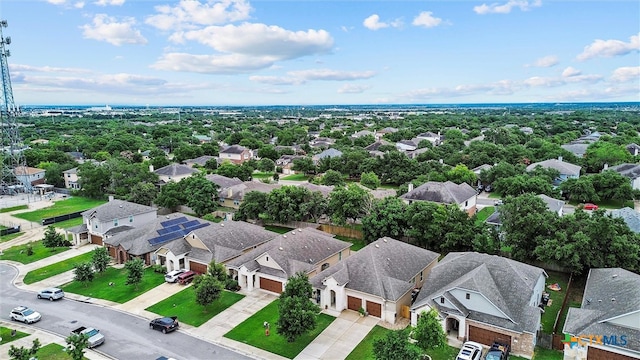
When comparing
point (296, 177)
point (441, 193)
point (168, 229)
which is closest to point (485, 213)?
point (441, 193)

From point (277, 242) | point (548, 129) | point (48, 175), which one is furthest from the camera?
point (548, 129)

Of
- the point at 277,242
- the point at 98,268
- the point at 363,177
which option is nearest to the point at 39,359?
the point at 98,268

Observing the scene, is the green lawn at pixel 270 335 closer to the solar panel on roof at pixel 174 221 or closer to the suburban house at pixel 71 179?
the solar panel on roof at pixel 174 221

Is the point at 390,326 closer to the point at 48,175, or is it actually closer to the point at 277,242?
the point at 277,242

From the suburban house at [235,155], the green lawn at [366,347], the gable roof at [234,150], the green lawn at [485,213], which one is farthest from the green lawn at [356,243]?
the gable roof at [234,150]

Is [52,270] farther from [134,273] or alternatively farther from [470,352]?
[470,352]

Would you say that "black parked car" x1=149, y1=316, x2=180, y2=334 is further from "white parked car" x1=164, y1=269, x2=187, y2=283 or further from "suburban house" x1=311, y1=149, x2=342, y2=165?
"suburban house" x1=311, y1=149, x2=342, y2=165
